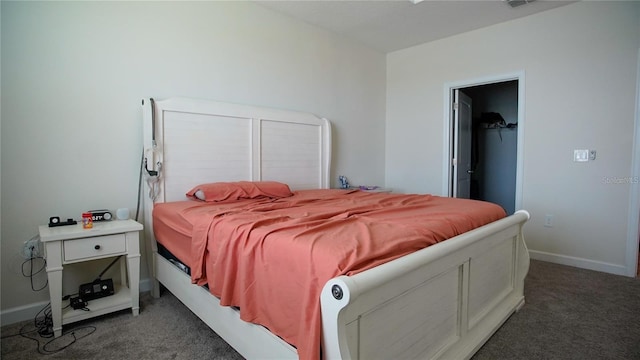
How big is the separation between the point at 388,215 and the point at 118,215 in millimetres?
1823

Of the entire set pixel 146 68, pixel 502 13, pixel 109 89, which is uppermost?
pixel 502 13

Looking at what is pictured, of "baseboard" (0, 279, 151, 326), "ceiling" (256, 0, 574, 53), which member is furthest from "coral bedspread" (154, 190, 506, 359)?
"ceiling" (256, 0, 574, 53)

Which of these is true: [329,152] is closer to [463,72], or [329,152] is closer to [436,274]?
[463,72]

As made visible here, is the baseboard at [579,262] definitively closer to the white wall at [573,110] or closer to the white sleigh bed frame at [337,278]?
the white wall at [573,110]

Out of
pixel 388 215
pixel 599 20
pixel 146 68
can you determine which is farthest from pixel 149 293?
pixel 599 20

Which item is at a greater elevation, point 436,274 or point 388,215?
point 388,215

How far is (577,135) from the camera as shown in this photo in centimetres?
312

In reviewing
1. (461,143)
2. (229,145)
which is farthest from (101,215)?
(461,143)

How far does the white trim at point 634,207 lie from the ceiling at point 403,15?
1.30 metres

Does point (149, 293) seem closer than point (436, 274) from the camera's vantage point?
No

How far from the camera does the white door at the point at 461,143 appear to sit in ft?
13.4

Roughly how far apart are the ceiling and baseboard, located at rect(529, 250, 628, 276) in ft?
8.13

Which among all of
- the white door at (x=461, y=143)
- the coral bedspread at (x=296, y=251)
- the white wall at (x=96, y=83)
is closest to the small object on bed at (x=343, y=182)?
the white wall at (x=96, y=83)

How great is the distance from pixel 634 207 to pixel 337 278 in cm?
335
